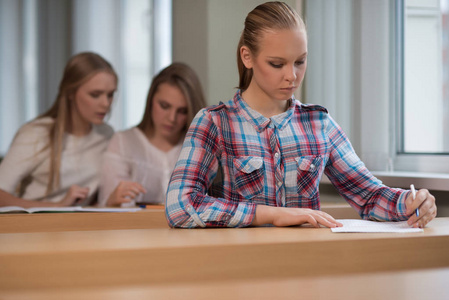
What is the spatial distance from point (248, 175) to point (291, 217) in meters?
0.15

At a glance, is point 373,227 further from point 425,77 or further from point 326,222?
point 425,77

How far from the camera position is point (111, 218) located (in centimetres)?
138

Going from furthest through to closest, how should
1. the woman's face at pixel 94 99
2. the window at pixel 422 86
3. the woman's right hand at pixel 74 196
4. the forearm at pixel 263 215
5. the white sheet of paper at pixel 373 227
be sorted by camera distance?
1. the woman's face at pixel 94 99
2. the woman's right hand at pixel 74 196
3. the window at pixel 422 86
4. the forearm at pixel 263 215
5. the white sheet of paper at pixel 373 227

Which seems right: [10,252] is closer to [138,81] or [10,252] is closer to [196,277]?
[196,277]

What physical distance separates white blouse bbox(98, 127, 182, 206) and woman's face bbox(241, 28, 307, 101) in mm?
993

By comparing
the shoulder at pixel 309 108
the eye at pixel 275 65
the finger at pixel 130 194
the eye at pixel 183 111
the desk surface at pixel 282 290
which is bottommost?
the desk surface at pixel 282 290

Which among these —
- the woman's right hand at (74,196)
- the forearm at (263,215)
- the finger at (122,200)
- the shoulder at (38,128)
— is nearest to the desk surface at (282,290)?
the forearm at (263,215)

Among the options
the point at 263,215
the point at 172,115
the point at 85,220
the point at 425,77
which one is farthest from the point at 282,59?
the point at 172,115

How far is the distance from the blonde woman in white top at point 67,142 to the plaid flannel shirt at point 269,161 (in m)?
1.06

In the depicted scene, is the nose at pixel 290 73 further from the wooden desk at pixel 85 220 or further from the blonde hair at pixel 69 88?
the blonde hair at pixel 69 88

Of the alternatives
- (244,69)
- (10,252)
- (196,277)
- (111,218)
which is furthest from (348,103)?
(10,252)

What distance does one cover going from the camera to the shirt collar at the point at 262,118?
1104 mm

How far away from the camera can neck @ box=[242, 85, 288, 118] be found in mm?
1123

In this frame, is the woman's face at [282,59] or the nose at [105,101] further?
the nose at [105,101]
